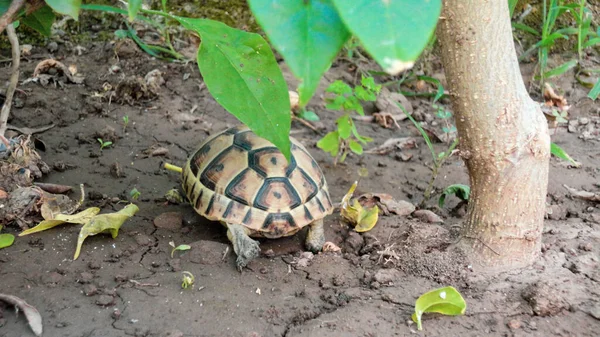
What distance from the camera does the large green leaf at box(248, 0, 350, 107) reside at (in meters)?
0.76

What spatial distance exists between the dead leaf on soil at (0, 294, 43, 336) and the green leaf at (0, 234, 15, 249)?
37 cm

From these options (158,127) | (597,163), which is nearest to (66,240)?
(158,127)

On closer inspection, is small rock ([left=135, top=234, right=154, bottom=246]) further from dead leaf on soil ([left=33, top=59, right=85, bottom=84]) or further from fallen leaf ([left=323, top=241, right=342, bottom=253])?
dead leaf on soil ([left=33, top=59, right=85, bottom=84])

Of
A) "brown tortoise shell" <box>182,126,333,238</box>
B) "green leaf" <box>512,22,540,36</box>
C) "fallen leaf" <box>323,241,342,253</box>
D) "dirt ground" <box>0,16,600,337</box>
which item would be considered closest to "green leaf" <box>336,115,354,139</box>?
"dirt ground" <box>0,16,600,337</box>

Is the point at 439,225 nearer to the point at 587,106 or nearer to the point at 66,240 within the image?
the point at 66,240

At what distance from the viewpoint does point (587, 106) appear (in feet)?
13.1

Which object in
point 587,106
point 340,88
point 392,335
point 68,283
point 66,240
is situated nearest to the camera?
point 392,335

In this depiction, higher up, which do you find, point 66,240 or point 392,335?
point 392,335

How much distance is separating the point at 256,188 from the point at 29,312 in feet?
3.37

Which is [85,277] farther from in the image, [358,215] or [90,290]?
[358,215]

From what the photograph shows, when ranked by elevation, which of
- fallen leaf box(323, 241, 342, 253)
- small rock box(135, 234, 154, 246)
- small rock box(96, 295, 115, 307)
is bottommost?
small rock box(135, 234, 154, 246)

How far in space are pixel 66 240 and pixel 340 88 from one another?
1.52m

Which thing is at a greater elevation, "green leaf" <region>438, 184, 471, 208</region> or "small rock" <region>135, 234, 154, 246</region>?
"green leaf" <region>438, 184, 471, 208</region>

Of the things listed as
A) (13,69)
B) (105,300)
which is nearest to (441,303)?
(105,300)
